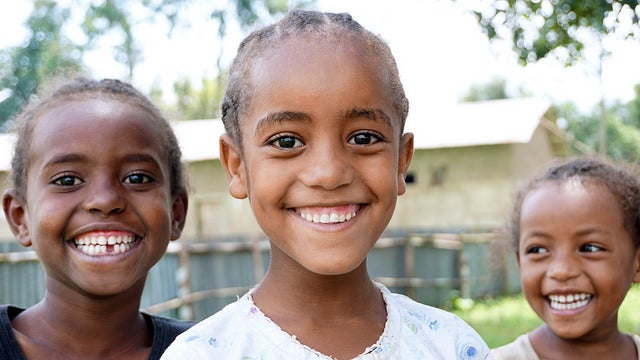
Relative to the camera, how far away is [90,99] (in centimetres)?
286

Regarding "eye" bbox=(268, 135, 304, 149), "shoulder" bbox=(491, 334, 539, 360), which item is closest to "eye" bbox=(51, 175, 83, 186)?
"eye" bbox=(268, 135, 304, 149)

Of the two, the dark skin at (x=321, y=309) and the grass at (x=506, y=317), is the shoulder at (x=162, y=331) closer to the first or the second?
the dark skin at (x=321, y=309)

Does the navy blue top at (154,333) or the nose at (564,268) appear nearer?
the navy blue top at (154,333)

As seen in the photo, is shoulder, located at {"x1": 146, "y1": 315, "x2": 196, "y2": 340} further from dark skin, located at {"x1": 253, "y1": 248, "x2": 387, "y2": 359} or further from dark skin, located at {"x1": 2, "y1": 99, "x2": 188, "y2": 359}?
dark skin, located at {"x1": 253, "y1": 248, "x2": 387, "y2": 359}

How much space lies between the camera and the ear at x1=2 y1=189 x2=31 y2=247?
289cm

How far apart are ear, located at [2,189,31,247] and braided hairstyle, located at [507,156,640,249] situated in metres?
1.93

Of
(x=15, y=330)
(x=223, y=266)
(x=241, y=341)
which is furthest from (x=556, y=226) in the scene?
(x=223, y=266)

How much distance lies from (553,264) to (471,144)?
14547 mm

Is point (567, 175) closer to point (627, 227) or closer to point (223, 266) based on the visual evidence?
point (627, 227)

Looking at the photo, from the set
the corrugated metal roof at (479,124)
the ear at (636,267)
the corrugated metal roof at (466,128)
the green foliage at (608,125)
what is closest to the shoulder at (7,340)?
the ear at (636,267)

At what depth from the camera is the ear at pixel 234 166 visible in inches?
82.3

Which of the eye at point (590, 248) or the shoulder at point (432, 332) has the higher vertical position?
the eye at point (590, 248)

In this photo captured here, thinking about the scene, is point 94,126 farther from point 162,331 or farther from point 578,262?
point 578,262

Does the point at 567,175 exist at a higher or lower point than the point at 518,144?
lower
